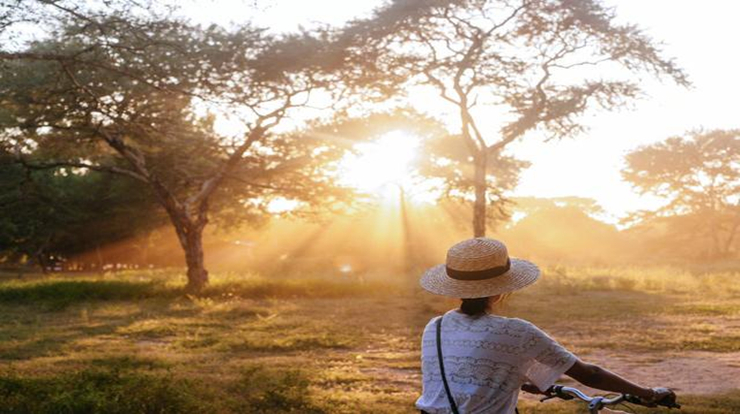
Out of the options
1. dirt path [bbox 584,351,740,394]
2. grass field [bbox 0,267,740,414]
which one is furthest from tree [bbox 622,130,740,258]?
dirt path [bbox 584,351,740,394]

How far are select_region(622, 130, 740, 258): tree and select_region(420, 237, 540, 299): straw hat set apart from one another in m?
45.3

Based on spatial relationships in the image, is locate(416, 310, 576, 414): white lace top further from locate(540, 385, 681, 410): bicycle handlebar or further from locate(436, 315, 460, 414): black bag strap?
locate(540, 385, 681, 410): bicycle handlebar

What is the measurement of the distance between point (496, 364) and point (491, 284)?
1.15 feet

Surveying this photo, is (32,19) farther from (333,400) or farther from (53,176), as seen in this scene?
(53,176)

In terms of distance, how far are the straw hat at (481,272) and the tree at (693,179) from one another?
45264 millimetres

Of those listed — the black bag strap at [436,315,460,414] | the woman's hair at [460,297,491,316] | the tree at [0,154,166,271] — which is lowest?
the black bag strap at [436,315,460,414]

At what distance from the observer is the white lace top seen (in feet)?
10.6

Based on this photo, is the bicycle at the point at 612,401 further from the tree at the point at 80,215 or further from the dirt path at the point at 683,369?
the tree at the point at 80,215

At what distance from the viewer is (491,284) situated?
11.1 feet

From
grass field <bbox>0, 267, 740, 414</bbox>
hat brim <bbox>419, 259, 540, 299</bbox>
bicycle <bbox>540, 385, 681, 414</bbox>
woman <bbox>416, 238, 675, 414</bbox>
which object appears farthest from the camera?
grass field <bbox>0, 267, 740, 414</bbox>

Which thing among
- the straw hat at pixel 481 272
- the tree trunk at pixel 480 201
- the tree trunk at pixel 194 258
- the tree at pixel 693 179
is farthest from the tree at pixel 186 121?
the tree at pixel 693 179

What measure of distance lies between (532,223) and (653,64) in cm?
4503

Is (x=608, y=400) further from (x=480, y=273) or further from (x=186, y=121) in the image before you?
(x=186, y=121)

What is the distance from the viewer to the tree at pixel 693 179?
147 ft
